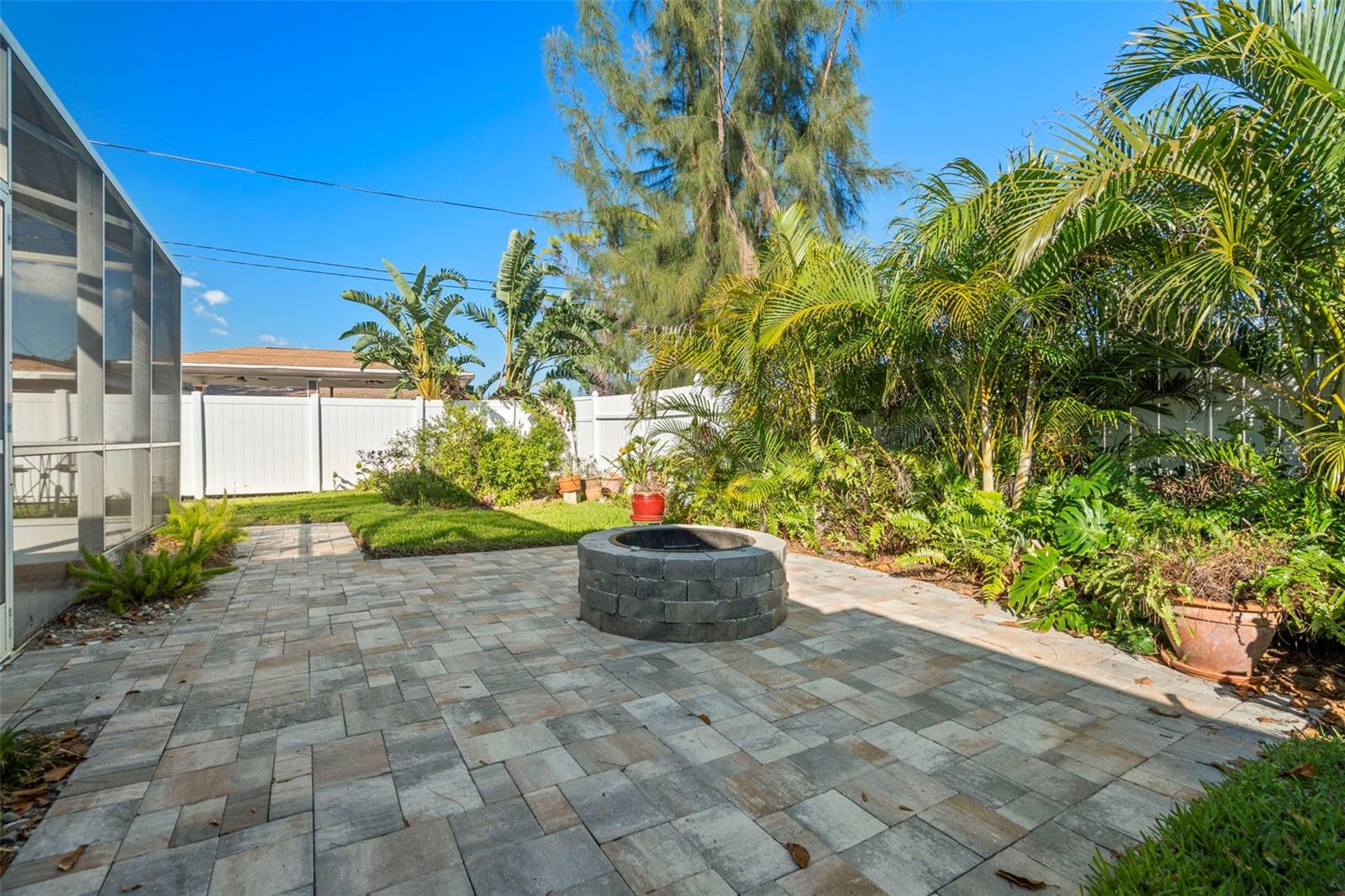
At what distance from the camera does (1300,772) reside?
209cm

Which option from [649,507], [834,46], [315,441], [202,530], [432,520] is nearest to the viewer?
[202,530]

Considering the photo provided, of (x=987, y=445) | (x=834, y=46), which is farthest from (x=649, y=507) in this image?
(x=834, y=46)

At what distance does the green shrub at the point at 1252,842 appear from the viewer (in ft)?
4.99

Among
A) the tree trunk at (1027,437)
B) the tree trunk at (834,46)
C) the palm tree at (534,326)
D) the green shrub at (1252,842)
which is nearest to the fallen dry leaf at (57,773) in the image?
the green shrub at (1252,842)

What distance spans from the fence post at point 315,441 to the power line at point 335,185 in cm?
513

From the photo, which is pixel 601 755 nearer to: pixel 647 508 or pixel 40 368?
pixel 40 368

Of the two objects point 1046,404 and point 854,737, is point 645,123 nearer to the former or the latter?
point 1046,404

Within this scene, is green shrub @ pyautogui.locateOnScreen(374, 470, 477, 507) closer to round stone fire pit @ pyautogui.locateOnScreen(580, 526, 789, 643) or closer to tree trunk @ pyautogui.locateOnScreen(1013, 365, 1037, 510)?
round stone fire pit @ pyautogui.locateOnScreen(580, 526, 789, 643)

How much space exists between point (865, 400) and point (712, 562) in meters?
3.50

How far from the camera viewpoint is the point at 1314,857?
158 cm

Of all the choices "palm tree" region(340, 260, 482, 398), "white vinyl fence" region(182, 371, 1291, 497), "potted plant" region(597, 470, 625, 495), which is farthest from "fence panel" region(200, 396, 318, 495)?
"potted plant" region(597, 470, 625, 495)

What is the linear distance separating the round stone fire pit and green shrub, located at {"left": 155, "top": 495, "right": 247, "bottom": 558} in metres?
3.89

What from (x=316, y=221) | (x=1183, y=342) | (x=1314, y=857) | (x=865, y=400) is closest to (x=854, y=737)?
(x=1314, y=857)

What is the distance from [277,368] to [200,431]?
9021mm
